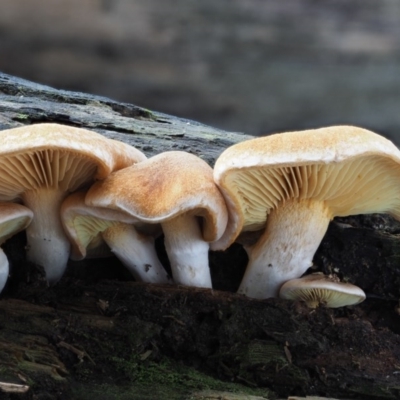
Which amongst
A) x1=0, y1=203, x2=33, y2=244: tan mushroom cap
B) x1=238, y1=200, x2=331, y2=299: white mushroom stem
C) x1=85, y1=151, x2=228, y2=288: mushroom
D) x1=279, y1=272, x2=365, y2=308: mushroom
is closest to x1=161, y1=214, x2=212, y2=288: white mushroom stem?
x1=85, y1=151, x2=228, y2=288: mushroom

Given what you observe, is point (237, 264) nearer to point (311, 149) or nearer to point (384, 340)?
point (384, 340)

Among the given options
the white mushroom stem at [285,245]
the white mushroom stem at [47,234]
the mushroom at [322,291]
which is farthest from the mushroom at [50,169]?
the mushroom at [322,291]

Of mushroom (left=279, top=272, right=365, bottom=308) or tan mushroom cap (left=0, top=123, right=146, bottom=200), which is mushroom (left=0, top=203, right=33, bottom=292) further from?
mushroom (left=279, top=272, right=365, bottom=308)

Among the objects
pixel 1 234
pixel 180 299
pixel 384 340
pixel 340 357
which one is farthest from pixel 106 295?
pixel 384 340

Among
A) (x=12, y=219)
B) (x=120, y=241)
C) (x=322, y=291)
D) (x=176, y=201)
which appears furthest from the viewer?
(x=120, y=241)

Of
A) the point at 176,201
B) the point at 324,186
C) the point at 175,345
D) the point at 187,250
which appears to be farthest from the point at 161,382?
the point at 324,186

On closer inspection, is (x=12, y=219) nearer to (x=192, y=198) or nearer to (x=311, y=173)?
(x=192, y=198)
